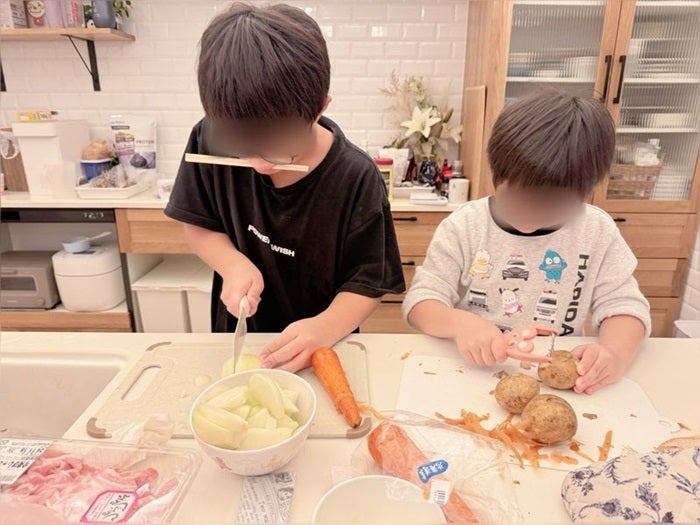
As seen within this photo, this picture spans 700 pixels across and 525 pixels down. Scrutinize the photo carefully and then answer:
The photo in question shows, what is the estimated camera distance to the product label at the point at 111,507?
50 cm

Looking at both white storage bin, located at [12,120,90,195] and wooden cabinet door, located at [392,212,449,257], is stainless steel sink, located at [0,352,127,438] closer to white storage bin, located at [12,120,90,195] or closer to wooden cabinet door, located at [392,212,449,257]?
wooden cabinet door, located at [392,212,449,257]

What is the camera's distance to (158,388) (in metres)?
0.81

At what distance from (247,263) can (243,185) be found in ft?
0.52

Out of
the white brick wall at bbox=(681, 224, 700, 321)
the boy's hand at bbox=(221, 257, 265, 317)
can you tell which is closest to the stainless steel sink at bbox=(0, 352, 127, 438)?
the boy's hand at bbox=(221, 257, 265, 317)

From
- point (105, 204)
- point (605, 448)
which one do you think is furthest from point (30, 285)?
point (605, 448)

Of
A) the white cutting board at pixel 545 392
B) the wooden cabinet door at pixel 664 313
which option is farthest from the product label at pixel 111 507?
the wooden cabinet door at pixel 664 313

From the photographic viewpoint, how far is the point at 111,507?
517 millimetres

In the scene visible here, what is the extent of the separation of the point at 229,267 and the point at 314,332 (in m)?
0.21

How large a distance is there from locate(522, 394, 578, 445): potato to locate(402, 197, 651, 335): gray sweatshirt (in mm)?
384

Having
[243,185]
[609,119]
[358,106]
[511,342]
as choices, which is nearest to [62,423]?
[243,185]

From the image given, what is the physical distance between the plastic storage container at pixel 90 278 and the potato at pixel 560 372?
1982 mm

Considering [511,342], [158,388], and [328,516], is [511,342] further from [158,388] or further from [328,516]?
[158,388]

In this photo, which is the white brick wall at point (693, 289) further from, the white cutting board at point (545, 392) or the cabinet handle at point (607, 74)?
the white cutting board at point (545, 392)

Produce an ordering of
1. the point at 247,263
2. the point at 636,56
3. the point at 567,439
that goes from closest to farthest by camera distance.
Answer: the point at 567,439 < the point at 247,263 < the point at 636,56
